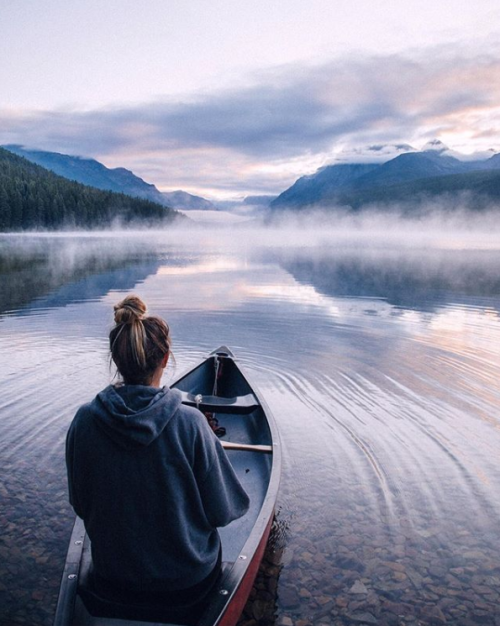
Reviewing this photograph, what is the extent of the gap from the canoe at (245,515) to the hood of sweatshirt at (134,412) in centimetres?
165

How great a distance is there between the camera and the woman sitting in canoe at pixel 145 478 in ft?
11.3

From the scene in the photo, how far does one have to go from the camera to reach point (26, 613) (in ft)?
18.3

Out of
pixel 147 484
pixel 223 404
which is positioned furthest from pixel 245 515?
Result: pixel 147 484

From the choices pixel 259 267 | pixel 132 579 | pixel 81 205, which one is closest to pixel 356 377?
pixel 132 579

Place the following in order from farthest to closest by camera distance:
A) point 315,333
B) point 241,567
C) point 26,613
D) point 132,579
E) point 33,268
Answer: point 33,268 → point 315,333 → point 26,613 → point 241,567 → point 132,579

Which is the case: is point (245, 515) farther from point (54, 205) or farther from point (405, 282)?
point (54, 205)

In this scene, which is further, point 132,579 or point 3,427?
point 3,427

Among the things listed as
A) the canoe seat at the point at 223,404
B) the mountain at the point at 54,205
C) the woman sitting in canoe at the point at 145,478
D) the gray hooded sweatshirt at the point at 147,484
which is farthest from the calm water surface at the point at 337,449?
the mountain at the point at 54,205

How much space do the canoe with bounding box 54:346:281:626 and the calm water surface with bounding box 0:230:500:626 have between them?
715 millimetres

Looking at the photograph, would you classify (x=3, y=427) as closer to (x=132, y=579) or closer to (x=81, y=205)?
(x=132, y=579)

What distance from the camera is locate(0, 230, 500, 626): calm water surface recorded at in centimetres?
600

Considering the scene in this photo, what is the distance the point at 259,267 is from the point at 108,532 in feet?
Answer: 154

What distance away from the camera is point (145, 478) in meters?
3.52

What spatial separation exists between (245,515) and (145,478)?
129 inches
